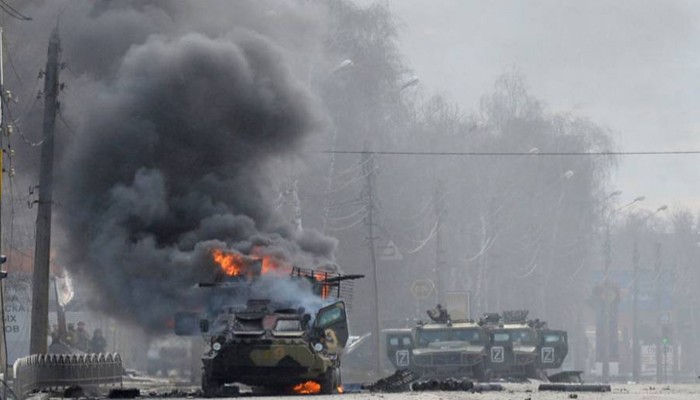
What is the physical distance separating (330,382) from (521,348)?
17.4m

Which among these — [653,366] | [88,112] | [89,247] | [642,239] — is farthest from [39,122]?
[642,239]

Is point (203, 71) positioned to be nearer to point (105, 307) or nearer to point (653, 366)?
point (105, 307)

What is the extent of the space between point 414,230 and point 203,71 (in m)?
45.6

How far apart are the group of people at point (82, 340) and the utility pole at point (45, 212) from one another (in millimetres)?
10608

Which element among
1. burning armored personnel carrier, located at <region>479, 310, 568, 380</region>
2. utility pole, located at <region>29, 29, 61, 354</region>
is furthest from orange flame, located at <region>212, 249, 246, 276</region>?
burning armored personnel carrier, located at <region>479, 310, 568, 380</region>

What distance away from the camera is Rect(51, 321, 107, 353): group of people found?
163 feet

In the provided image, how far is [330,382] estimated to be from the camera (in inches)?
1062

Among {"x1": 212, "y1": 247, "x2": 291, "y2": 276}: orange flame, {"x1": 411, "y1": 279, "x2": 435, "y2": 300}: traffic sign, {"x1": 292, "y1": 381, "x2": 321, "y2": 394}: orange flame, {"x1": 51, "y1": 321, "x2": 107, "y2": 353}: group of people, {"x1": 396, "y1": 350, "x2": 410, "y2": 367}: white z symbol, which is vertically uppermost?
{"x1": 411, "y1": 279, "x2": 435, "y2": 300}: traffic sign

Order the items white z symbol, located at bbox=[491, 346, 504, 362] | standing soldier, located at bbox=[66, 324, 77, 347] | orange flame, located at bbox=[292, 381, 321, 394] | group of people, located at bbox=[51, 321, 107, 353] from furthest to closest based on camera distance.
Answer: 1. standing soldier, located at bbox=[66, 324, 77, 347]
2. group of people, located at bbox=[51, 321, 107, 353]
3. white z symbol, located at bbox=[491, 346, 504, 362]
4. orange flame, located at bbox=[292, 381, 321, 394]

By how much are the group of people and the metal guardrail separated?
14.3 meters

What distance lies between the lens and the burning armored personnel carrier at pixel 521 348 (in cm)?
4303

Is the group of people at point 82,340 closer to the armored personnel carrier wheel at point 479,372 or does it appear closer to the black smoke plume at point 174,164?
the black smoke plume at point 174,164

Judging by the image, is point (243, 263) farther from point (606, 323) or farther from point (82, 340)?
point (606, 323)

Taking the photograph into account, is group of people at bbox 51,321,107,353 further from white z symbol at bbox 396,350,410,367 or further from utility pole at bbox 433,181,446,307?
utility pole at bbox 433,181,446,307
